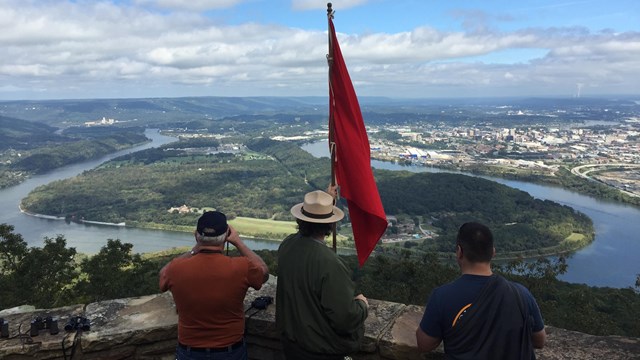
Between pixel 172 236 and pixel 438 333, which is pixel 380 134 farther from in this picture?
pixel 438 333

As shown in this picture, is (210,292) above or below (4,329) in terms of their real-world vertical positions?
above

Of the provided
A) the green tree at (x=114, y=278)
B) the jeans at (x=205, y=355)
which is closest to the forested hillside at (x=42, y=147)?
the green tree at (x=114, y=278)

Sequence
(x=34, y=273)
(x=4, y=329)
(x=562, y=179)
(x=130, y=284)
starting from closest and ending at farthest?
(x=4, y=329) < (x=34, y=273) < (x=130, y=284) < (x=562, y=179)

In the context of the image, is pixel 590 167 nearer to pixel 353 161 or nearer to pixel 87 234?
pixel 87 234

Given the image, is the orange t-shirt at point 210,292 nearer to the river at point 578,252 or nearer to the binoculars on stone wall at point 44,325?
the binoculars on stone wall at point 44,325

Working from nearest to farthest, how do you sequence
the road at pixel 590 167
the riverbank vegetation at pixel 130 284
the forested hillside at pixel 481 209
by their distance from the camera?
the riverbank vegetation at pixel 130 284 < the forested hillside at pixel 481 209 < the road at pixel 590 167

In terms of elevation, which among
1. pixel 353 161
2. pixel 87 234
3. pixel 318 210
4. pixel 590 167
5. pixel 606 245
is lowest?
pixel 87 234

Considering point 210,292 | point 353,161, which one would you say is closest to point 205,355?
point 210,292
